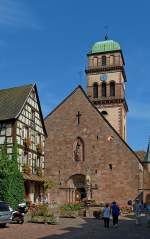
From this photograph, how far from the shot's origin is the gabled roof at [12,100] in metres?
37.2

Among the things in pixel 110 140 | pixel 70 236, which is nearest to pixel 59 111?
pixel 110 140

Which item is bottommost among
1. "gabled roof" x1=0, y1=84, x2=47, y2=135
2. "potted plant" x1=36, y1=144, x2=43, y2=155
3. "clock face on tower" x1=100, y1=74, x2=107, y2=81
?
"potted plant" x1=36, y1=144, x2=43, y2=155

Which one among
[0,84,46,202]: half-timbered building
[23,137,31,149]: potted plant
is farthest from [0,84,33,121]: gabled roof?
[23,137,31,149]: potted plant

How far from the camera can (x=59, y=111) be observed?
49.6m

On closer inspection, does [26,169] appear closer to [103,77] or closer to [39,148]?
[39,148]

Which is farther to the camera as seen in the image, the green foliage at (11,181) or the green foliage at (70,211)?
the green foliage at (70,211)

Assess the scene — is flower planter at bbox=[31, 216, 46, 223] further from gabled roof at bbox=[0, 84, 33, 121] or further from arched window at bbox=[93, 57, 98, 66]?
arched window at bbox=[93, 57, 98, 66]

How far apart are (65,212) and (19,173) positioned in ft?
14.8

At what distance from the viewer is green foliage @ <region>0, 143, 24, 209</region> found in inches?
1343

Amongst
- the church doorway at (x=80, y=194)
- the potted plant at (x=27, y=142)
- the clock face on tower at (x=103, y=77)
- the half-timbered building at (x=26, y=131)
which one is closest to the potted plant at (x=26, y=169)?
the half-timbered building at (x=26, y=131)

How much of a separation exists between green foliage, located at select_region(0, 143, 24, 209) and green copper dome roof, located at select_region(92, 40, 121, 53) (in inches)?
1281

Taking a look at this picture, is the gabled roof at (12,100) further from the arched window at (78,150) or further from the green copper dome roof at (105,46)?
the green copper dome roof at (105,46)

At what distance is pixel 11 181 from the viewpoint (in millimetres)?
34250

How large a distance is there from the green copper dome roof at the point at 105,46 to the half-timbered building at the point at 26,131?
2460cm
